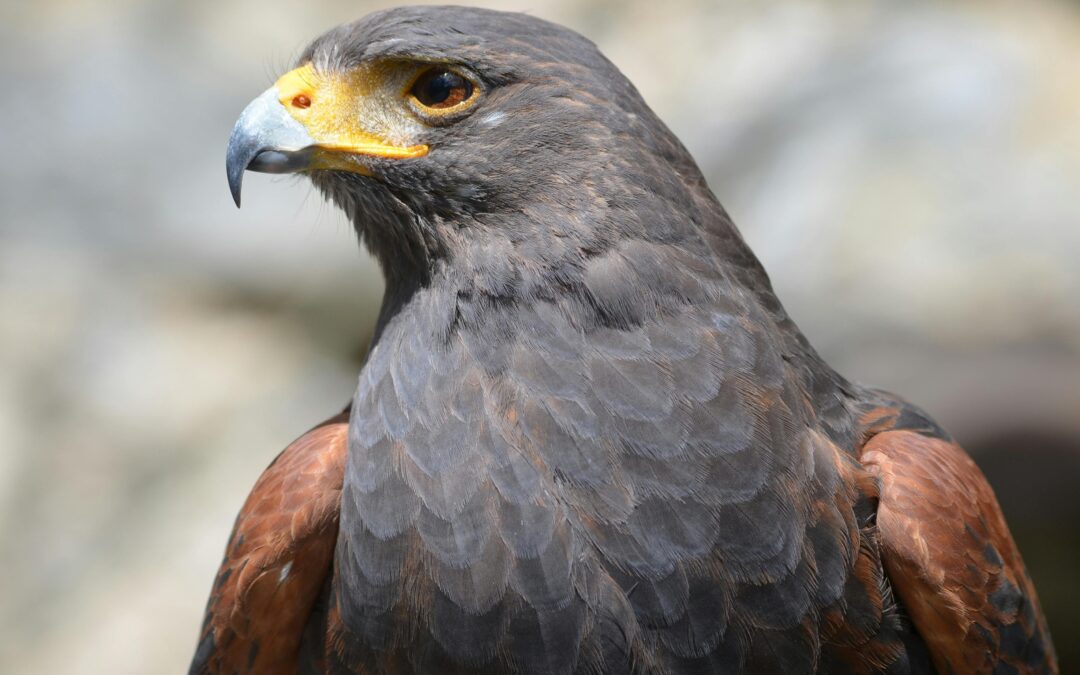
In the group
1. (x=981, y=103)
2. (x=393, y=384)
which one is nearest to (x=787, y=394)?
(x=393, y=384)

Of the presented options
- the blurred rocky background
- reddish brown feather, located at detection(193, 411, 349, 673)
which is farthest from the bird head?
the blurred rocky background

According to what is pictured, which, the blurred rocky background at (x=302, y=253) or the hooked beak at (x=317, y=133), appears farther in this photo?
the blurred rocky background at (x=302, y=253)

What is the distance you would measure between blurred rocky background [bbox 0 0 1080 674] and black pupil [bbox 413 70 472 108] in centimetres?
401

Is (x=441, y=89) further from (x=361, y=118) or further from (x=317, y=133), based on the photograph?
(x=317, y=133)

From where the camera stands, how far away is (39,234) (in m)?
7.99

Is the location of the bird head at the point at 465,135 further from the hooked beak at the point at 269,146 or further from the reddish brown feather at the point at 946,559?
the reddish brown feather at the point at 946,559

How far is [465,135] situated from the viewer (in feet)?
9.75

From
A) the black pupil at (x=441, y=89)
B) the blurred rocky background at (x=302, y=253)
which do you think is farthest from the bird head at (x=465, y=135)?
the blurred rocky background at (x=302, y=253)

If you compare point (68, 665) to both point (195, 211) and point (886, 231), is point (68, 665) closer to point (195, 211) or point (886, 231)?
point (195, 211)

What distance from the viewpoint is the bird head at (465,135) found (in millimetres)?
2912

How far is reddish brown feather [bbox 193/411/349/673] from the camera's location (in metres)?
2.95

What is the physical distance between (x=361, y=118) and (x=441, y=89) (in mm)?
216

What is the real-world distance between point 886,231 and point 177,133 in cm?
473

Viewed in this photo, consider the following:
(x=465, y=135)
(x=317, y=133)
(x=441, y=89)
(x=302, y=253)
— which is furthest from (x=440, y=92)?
(x=302, y=253)
